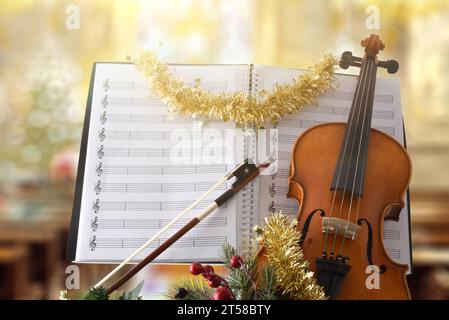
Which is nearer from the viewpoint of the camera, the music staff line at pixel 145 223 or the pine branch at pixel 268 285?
the pine branch at pixel 268 285

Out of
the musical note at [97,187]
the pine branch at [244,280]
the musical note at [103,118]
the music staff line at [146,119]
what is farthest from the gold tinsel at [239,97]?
the pine branch at [244,280]

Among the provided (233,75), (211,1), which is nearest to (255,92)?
(233,75)

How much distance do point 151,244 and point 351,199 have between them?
41cm

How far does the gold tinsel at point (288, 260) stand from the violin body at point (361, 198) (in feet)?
0.16

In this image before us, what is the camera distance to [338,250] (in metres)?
1.14

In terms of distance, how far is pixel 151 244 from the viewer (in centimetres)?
123

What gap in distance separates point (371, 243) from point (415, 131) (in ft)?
8.93

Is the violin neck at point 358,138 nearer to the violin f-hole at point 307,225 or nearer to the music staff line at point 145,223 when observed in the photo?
the violin f-hole at point 307,225

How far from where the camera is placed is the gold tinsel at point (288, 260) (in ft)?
3.48

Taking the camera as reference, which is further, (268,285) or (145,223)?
(145,223)

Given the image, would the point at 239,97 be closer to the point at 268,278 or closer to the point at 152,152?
the point at 152,152

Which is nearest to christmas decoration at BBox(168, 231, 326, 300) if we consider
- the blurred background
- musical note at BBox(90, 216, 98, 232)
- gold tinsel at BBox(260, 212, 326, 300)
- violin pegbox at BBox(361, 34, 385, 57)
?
gold tinsel at BBox(260, 212, 326, 300)

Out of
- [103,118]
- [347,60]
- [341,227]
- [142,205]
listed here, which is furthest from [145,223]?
[347,60]
